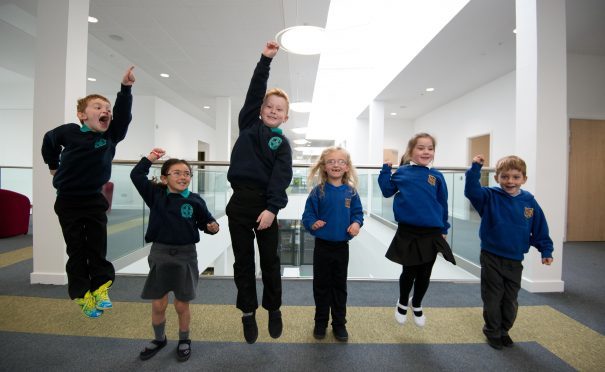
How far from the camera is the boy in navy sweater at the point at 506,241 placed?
2002 millimetres

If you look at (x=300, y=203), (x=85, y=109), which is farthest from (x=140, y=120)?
(x=85, y=109)

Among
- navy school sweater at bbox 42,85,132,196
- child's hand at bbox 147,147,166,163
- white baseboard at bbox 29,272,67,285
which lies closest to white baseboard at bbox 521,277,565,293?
child's hand at bbox 147,147,166,163

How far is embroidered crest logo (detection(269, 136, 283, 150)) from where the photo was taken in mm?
1630

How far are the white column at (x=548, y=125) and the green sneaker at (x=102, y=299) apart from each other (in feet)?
11.8

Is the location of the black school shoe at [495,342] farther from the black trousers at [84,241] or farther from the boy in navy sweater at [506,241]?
the black trousers at [84,241]

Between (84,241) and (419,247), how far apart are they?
2.12 metres

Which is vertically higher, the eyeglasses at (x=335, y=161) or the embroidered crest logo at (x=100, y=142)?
the embroidered crest logo at (x=100, y=142)

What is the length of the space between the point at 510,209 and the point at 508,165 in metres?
0.30

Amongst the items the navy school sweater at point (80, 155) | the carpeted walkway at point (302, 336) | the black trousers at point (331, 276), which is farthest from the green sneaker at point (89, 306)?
the black trousers at point (331, 276)

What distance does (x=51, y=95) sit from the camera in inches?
111

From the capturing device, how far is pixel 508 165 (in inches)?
79.4

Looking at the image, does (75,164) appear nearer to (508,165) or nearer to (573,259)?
(508,165)

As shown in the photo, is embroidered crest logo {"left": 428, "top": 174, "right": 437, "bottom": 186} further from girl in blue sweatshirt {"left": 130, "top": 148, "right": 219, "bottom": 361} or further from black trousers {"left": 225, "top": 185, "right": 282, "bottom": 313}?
girl in blue sweatshirt {"left": 130, "top": 148, "right": 219, "bottom": 361}

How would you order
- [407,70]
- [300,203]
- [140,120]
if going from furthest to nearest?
[140,120] < [407,70] < [300,203]
